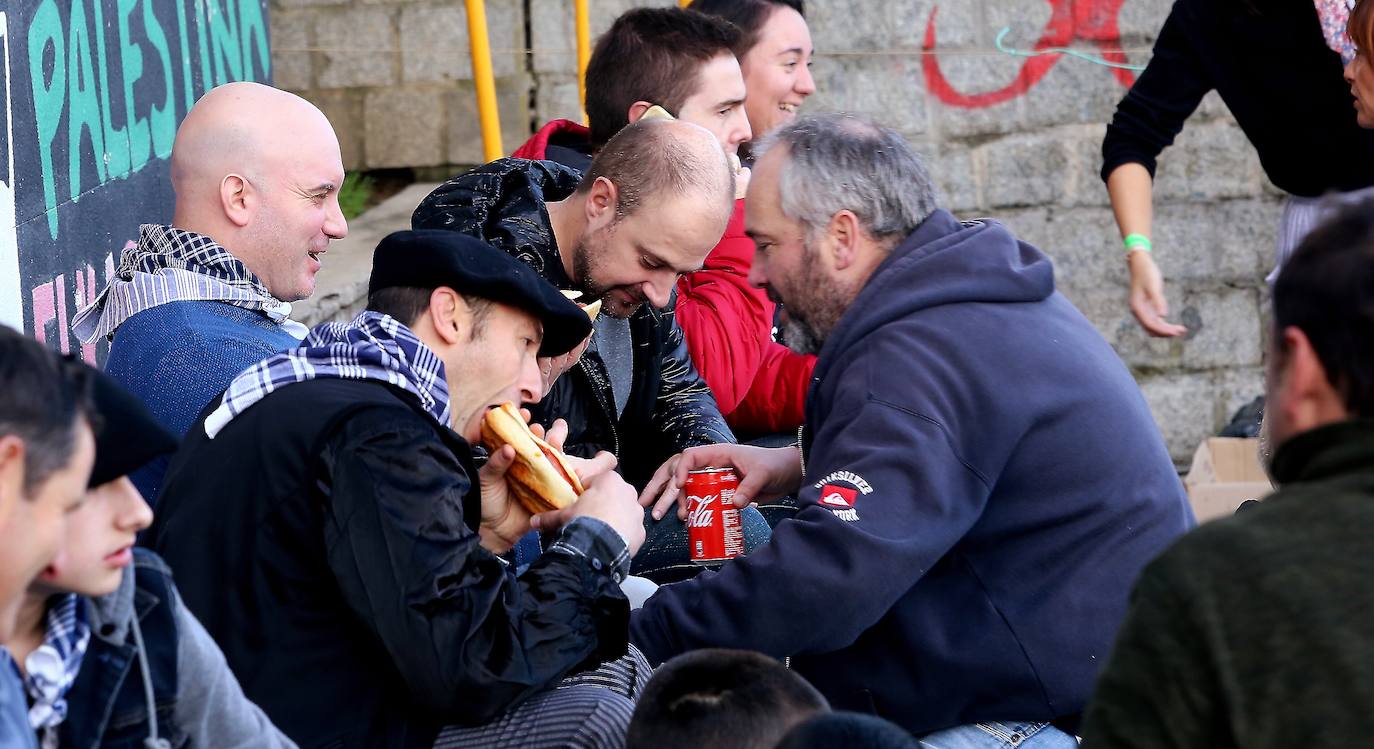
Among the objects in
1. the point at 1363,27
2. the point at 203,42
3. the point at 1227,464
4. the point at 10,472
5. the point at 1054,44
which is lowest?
the point at 1227,464

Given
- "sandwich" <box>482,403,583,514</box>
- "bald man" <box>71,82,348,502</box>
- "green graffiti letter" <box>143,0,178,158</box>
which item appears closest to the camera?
"sandwich" <box>482,403,583,514</box>

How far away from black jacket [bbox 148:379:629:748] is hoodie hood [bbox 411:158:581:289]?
1.30 meters

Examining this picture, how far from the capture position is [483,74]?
604cm

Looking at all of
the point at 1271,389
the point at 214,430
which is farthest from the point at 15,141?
the point at 1271,389

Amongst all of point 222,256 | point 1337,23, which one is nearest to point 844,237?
point 222,256

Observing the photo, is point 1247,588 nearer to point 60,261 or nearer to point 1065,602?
point 1065,602

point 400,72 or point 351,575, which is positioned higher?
point 351,575

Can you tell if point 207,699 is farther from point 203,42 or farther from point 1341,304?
point 203,42

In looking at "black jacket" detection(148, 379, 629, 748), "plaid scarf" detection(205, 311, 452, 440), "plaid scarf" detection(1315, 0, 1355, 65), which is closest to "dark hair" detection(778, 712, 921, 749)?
"black jacket" detection(148, 379, 629, 748)

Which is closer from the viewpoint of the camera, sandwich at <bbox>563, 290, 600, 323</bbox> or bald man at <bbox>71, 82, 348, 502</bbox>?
bald man at <bbox>71, 82, 348, 502</bbox>

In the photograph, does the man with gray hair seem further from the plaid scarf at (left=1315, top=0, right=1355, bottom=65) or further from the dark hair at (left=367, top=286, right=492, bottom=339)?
the plaid scarf at (left=1315, top=0, right=1355, bottom=65)

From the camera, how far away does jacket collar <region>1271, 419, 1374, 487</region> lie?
154 centimetres

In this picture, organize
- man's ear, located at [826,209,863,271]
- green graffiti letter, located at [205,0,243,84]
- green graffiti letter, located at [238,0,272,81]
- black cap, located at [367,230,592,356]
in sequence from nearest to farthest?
1. black cap, located at [367,230,592,356]
2. man's ear, located at [826,209,863,271]
3. green graffiti letter, located at [205,0,243,84]
4. green graffiti letter, located at [238,0,272,81]

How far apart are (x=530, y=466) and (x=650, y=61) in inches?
86.1
